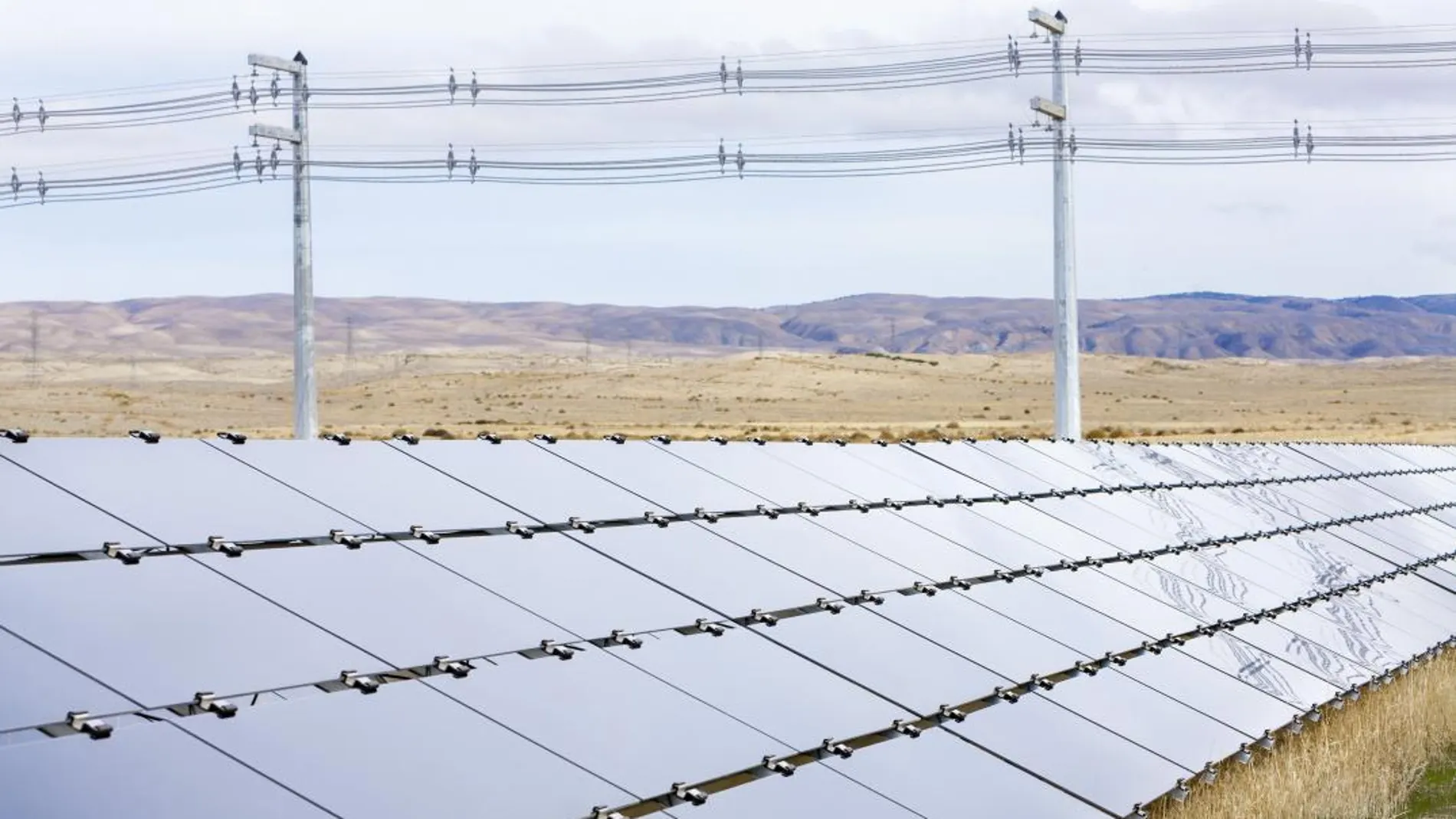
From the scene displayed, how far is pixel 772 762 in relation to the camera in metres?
11.7

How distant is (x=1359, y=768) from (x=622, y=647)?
30.4 feet

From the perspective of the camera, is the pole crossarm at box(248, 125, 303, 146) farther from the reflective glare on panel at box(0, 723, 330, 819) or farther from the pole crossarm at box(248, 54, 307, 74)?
the reflective glare on panel at box(0, 723, 330, 819)

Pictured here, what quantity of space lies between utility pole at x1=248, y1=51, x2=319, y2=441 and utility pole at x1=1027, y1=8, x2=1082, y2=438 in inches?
602

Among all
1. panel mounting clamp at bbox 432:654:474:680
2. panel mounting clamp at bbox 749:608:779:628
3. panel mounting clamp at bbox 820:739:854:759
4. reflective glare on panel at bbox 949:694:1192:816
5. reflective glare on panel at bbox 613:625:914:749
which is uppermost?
panel mounting clamp at bbox 432:654:474:680

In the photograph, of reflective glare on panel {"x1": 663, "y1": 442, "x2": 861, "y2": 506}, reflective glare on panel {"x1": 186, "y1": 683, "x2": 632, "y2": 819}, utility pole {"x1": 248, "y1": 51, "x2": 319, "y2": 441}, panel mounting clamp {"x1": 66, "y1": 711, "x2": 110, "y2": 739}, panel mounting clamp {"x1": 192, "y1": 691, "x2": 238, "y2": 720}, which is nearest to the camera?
panel mounting clamp {"x1": 66, "y1": 711, "x2": 110, "y2": 739}

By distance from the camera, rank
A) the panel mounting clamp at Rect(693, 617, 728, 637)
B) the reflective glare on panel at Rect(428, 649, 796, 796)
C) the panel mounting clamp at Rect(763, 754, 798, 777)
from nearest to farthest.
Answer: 1. the reflective glare on panel at Rect(428, 649, 796, 796)
2. the panel mounting clamp at Rect(763, 754, 798, 777)
3. the panel mounting clamp at Rect(693, 617, 728, 637)

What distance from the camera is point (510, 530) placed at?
1342 cm

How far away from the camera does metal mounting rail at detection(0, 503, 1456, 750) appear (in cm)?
891

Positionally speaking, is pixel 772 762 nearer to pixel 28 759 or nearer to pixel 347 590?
pixel 347 590

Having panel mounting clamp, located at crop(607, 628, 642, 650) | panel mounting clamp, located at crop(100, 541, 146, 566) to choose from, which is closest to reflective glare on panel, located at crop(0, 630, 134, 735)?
panel mounting clamp, located at crop(100, 541, 146, 566)

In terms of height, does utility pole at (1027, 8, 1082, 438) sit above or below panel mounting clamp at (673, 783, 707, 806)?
above

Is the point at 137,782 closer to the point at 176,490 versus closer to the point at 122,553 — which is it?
the point at 122,553

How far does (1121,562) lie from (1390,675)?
3773 millimetres

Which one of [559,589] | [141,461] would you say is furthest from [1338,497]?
[141,461]
